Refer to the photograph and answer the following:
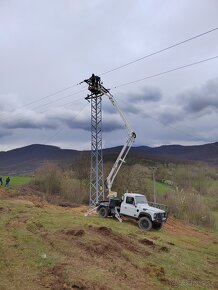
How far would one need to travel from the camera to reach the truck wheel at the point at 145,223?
93.2 feet

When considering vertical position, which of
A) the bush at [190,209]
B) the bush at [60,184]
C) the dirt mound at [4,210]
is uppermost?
the bush at [60,184]

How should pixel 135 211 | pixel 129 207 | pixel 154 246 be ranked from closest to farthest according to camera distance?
pixel 154 246, pixel 135 211, pixel 129 207

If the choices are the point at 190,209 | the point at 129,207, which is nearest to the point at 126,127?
the point at 129,207

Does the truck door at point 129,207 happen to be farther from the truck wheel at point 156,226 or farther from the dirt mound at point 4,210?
the dirt mound at point 4,210

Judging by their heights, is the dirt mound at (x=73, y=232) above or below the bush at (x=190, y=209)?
above

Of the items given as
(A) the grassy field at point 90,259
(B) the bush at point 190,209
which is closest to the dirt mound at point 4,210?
(A) the grassy field at point 90,259

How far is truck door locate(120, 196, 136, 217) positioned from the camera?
29516 mm

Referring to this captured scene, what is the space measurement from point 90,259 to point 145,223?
12.7m

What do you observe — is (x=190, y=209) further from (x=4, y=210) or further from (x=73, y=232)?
(x=73, y=232)

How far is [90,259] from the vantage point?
1664 cm

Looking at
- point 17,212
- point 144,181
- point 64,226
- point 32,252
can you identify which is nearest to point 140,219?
point 64,226

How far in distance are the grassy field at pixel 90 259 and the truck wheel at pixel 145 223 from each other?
2.70m

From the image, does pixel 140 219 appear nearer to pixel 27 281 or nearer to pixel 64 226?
pixel 64 226

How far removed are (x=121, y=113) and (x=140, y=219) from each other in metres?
10.2
